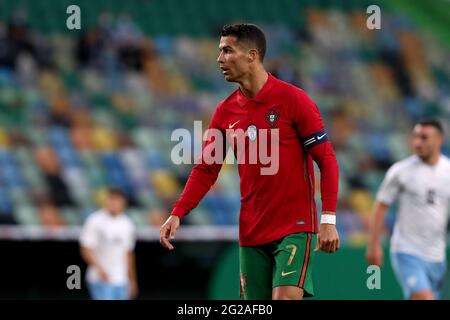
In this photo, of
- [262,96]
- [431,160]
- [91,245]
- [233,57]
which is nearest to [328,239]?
[262,96]

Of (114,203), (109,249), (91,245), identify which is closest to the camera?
(114,203)

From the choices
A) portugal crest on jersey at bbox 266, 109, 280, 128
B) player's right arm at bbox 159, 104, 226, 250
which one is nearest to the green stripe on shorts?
player's right arm at bbox 159, 104, 226, 250

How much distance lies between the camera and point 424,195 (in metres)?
9.73

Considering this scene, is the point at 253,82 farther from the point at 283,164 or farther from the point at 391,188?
the point at 391,188

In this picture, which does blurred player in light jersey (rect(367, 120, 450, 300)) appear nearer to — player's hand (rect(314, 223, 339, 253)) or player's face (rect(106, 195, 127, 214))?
player's hand (rect(314, 223, 339, 253))

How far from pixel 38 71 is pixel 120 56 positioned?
153cm

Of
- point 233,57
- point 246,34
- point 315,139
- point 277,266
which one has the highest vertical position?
point 246,34

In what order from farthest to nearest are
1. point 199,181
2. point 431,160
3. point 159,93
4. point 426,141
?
point 159,93, point 431,160, point 426,141, point 199,181

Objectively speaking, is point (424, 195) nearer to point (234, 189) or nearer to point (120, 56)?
point (234, 189)

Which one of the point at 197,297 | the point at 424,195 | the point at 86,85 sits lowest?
the point at 197,297

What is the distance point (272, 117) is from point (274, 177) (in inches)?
14.6

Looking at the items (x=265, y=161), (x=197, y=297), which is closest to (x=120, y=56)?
(x=197, y=297)

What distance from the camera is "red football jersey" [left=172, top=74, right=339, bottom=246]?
21.4 feet

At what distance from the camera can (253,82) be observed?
265 inches
